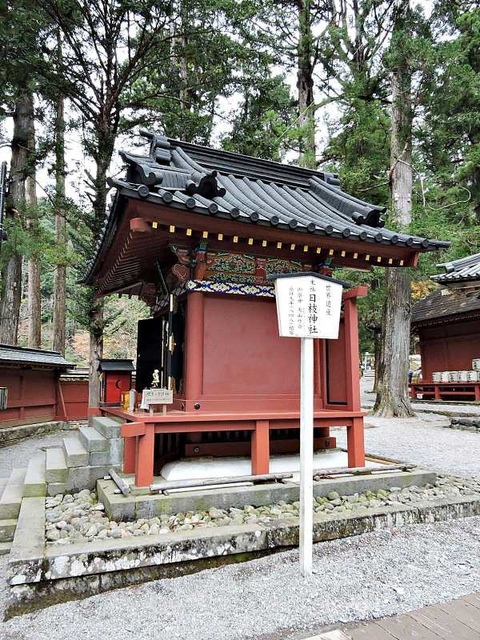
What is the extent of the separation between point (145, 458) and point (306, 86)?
16.9 meters

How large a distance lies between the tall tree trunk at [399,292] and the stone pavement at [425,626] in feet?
33.9

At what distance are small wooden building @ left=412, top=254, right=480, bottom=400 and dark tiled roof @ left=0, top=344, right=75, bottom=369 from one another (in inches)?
521

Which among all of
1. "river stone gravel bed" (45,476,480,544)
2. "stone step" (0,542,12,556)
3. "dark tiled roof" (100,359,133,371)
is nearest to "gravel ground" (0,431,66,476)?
"dark tiled roof" (100,359,133,371)

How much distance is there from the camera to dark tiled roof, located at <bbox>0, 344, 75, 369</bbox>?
420 inches

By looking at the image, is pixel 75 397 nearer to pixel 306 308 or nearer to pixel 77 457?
pixel 77 457

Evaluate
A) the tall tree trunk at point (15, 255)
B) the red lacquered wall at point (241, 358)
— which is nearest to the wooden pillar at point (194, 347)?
the red lacquered wall at point (241, 358)

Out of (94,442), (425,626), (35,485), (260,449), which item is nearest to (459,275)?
(260,449)

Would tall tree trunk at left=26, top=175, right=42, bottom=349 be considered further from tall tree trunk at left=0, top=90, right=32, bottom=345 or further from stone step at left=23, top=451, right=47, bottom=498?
stone step at left=23, top=451, right=47, bottom=498

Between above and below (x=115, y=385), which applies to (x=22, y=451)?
below

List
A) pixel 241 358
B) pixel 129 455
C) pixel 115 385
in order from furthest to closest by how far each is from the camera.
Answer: pixel 115 385, pixel 241 358, pixel 129 455

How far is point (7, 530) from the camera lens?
395 cm

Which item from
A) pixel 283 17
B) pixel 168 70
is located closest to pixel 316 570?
pixel 168 70

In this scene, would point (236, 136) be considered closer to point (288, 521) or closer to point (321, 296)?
point (321, 296)

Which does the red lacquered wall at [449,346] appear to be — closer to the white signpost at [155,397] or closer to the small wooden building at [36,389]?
the small wooden building at [36,389]
